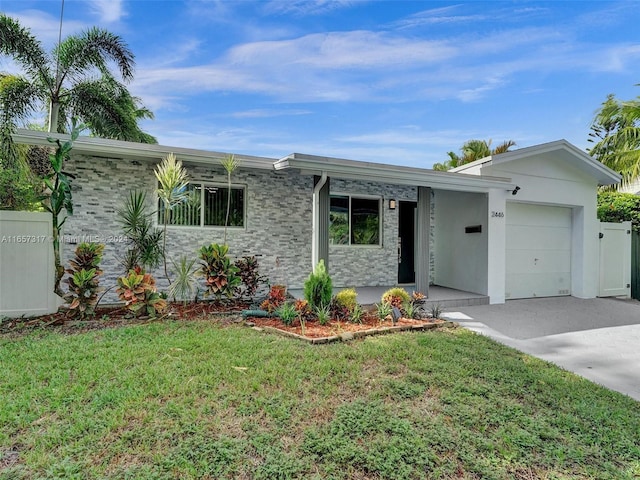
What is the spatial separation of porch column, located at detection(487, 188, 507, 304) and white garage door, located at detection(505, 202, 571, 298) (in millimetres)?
692

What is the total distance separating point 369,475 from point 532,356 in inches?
150

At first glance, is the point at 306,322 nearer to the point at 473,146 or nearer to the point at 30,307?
the point at 30,307

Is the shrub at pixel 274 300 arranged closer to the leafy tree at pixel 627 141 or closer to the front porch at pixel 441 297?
the front porch at pixel 441 297

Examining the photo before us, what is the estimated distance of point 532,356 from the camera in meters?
5.20

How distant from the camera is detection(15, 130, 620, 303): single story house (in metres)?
7.33

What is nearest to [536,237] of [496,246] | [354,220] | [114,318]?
[496,246]

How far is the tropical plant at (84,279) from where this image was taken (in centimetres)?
603

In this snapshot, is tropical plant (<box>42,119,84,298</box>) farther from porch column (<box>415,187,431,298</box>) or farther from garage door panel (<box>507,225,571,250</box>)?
garage door panel (<box>507,225,571,250</box>)

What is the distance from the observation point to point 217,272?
23.6 feet

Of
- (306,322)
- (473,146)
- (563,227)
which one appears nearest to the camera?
(306,322)

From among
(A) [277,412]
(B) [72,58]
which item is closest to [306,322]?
(A) [277,412]

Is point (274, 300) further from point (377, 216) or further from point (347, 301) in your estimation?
point (377, 216)

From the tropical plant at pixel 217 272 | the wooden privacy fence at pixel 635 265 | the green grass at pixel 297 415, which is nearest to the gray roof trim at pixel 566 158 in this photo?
the wooden privacy fence at pixel 635 265

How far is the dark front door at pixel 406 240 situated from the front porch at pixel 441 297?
1.20 m
